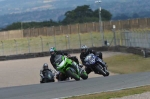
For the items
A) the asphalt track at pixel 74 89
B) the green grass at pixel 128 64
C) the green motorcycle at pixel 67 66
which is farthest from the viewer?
the green grass at pixel 128 64

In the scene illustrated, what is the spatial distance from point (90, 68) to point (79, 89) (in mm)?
8431

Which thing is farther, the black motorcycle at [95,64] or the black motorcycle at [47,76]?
the black motorcycle at [95,64]

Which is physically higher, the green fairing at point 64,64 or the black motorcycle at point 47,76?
the green fairing at point 64,64

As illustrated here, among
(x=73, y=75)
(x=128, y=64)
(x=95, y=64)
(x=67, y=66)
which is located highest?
(x=67, y=66)

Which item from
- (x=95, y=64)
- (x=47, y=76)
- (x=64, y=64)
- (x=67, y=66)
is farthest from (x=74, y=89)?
(x=95, y=64)

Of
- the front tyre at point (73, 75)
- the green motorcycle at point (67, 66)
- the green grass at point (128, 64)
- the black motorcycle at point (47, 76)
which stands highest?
the green motorcycle at point (67, 66)

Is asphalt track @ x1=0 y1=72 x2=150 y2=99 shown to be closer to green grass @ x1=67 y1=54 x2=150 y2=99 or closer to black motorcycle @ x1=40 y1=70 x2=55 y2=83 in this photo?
black motorcycle @ x1=40 y1=70 x2=55 y2=83

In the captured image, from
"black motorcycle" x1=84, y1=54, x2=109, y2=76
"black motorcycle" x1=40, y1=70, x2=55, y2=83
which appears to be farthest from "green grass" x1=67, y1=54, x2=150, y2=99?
"black motorcycle" x1=40, y1=70, x2=55, y2=83

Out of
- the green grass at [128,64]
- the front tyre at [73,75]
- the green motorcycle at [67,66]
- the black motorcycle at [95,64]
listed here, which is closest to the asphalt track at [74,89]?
the front tyre at [73,75]

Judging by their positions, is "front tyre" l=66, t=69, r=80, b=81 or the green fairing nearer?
"front tyre" l=66, t=69, r=80, b=81

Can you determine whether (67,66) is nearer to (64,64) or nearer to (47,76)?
(64,64)

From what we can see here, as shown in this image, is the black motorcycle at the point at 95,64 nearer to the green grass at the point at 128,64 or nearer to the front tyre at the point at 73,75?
the front tyre at the point at 73,75

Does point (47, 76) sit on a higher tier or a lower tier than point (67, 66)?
lower

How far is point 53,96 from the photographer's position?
45.4 feet
